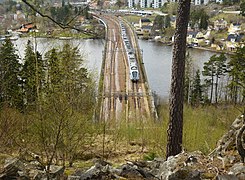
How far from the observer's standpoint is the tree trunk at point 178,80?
8.67 feet

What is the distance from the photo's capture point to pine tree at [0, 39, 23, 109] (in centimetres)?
912

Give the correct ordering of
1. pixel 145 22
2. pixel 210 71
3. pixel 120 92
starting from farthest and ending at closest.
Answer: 1. pixel 145 22
2. pixel 120 92
3. pixel 210 71

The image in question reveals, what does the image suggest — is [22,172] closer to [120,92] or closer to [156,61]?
[120,92]

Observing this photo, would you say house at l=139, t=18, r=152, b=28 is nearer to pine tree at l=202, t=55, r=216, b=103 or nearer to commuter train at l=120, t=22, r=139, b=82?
commuter train at l=120, t=22, r=139, b=82

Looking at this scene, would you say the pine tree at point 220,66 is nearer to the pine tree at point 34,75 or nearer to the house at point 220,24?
the pine tree at point 34,75

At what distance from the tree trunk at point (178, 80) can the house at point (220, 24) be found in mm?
32776

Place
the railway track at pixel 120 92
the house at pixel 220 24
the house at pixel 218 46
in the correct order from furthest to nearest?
the house at pixel 220 24 → the house at pixel 218 46 → the railway track at pixel 120 92

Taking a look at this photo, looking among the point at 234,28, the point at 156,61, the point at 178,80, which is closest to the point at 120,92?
the point at 156,61

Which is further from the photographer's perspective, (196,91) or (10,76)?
(196,91)

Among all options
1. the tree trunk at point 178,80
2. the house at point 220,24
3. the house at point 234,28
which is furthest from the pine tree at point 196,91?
the house at point 220,24

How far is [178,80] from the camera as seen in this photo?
276 centimetres

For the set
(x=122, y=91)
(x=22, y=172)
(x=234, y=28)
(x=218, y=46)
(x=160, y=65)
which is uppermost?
(x=234, y=28)

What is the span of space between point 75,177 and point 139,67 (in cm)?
1526

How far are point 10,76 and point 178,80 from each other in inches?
301
